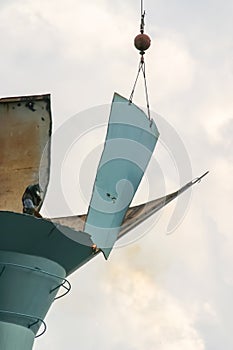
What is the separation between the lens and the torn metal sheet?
28984 millimetres

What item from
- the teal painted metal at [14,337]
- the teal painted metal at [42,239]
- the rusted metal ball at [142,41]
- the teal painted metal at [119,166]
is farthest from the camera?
the teal painted metal at [119,166]

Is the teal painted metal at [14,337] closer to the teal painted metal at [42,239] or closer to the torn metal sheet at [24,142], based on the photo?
the teal painted metal at [42,239]

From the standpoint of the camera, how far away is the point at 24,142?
29.1 meters

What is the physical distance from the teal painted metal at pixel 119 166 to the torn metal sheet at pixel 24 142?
1607mm

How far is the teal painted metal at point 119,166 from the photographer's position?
28.8 meters

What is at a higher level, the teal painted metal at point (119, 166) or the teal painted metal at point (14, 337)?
the teal painted metal at point (119, 166)

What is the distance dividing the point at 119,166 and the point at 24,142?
9.78 ft

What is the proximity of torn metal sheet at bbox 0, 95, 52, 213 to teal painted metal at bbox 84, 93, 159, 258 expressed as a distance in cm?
161

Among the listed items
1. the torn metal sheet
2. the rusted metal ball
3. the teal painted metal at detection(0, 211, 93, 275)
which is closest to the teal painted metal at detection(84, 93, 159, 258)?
the teal painted metal at detection(0, 211, 93, 275)

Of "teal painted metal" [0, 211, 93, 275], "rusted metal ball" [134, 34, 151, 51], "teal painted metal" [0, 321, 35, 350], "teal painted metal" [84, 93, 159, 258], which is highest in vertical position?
"rusted metal ball" [134, 34, 151, 51]

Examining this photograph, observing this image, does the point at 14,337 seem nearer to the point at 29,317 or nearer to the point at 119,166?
the point at 29,317

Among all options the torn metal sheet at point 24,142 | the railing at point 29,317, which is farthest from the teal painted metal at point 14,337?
the torn metal sheet at point 24,142

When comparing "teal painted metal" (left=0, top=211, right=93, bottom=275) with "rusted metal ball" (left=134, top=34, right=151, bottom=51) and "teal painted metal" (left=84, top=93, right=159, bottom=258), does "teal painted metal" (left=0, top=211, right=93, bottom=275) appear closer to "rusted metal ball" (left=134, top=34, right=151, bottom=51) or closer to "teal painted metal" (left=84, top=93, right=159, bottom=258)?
"teal painted metal" (left=84, top=93, right=159, bottom=258)

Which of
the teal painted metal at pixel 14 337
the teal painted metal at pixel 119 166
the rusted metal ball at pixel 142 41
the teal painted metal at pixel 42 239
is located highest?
the rusted metal ball at pixel 142 41
